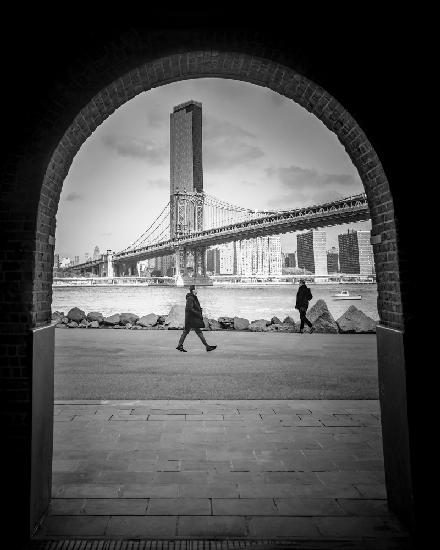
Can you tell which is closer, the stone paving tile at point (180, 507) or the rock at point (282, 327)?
the stone paving tile at point (180, 507)

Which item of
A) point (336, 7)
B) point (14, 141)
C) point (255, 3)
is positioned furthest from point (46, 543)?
point (336, 7)

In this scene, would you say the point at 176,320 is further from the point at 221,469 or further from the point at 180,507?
the point at 180,507

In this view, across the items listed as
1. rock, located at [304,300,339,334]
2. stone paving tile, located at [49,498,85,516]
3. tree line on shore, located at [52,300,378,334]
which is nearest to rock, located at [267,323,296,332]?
tree line on shore, located at [52,300,378,334]

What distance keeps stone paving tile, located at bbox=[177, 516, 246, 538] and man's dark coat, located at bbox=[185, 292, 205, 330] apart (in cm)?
679

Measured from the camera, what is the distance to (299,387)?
6141mm

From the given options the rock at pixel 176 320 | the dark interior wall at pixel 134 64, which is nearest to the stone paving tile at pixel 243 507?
the dark interior wall at pixel 134 64

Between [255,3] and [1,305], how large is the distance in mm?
2803

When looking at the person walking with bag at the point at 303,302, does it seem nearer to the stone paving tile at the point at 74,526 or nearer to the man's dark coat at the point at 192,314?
the man's dark coat at the point at 192,314

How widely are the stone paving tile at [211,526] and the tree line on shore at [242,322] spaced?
36.9 feet

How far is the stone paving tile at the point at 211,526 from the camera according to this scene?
2572mm

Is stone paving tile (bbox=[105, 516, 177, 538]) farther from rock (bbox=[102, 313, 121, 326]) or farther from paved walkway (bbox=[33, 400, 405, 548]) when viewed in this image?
rock (bbox=[102, 313, 121, 326])

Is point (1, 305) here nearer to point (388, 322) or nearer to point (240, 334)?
point (388, 322)

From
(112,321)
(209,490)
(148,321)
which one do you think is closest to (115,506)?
(209,490)

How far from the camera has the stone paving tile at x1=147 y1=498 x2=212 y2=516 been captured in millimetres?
2797
